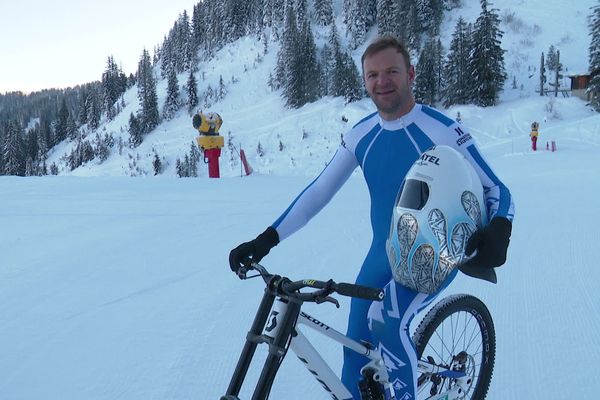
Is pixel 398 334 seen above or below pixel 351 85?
below

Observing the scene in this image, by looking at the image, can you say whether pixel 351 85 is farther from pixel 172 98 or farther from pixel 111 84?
pixel 111 84

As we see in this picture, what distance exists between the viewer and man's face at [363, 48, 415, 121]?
7.59 ft

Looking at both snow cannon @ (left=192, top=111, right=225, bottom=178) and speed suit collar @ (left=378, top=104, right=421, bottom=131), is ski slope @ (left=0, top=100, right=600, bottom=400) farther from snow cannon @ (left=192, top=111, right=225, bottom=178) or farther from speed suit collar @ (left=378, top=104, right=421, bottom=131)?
snow cannon @ (left=192, top=111, right=225, bottom=178)

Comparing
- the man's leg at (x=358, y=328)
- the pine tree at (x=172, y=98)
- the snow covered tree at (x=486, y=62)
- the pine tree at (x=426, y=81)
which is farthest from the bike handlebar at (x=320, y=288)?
the pine tree at (x=172, y=98)

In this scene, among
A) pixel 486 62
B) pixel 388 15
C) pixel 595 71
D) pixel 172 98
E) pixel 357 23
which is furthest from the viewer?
pixel 172 98

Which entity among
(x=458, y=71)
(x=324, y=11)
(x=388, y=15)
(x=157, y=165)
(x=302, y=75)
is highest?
(x=324, y=11)

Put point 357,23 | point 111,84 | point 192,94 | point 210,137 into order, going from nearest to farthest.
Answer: point 210,137
point 357,23
point 192,94
point 111,84

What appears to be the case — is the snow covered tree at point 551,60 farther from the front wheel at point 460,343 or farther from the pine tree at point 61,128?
the pine tree at point 61,128

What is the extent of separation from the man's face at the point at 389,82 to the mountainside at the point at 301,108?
2875 cm

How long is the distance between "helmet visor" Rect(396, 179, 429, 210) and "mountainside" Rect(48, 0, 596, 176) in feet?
95.9

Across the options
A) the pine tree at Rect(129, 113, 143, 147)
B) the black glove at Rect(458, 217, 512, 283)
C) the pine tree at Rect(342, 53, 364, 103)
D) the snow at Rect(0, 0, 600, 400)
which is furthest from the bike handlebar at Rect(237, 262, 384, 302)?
the pine tree at Rect(129, 113, 143, 147)

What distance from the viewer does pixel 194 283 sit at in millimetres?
4535

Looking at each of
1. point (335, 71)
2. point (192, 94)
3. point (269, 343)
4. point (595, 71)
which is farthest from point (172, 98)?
point (269, 343)

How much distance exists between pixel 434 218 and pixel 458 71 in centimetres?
3920
